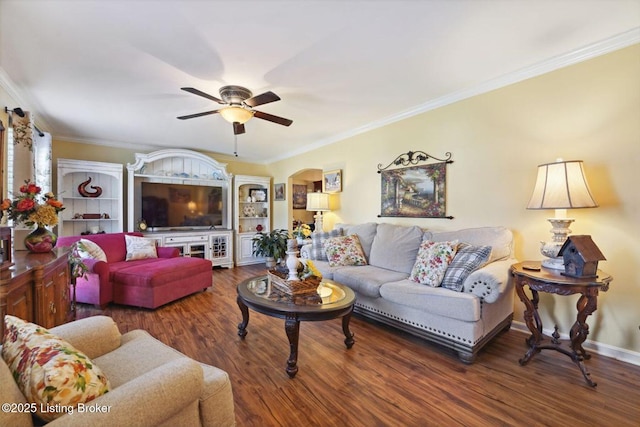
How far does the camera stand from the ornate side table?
1.86 metres

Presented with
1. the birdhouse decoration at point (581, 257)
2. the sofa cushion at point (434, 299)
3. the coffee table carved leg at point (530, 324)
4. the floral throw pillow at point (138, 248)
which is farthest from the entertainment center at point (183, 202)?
the birdhouse decoration at point (581, 257)

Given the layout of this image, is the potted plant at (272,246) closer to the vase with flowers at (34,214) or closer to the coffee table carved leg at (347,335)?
the coffee table carved leg at (347,335)

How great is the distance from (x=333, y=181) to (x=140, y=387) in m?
4.01

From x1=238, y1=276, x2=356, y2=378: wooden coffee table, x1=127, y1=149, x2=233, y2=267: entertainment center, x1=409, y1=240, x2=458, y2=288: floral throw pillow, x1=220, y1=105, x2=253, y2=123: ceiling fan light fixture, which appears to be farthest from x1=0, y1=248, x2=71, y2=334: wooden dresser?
x1=409, y1=240, x2=458, y2=288: floral throw pillow

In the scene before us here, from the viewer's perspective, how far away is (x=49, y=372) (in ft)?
2.94

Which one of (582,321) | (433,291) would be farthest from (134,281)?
(582,321)

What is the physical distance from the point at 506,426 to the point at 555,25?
8.56ft

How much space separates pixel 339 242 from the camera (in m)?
3.51

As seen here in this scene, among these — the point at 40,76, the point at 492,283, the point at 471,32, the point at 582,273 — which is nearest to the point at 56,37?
the point at 40,76

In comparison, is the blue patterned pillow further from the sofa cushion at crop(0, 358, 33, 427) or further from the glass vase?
the glass vase

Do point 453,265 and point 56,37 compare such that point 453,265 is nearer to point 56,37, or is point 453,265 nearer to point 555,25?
point 555,25

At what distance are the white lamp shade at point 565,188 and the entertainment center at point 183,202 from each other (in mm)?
5082

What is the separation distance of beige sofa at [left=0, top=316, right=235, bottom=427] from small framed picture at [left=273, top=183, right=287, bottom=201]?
464cm

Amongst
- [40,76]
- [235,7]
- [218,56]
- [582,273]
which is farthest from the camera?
[40,76]
